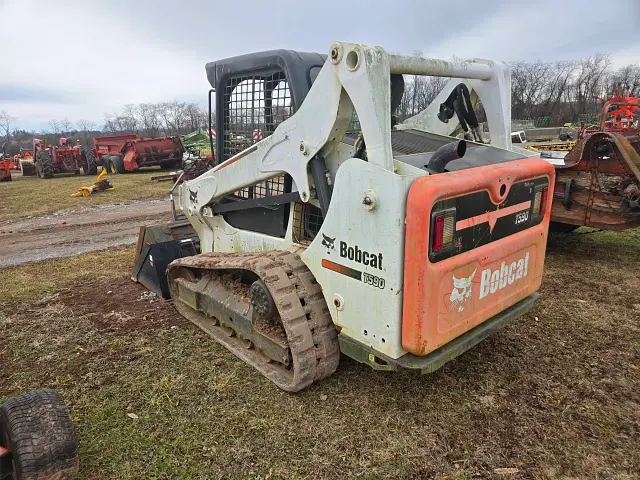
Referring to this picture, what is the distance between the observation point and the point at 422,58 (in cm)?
283

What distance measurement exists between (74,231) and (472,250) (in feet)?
27.4

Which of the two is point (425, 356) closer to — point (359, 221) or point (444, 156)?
point (359, 221)

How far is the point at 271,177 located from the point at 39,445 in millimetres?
2068

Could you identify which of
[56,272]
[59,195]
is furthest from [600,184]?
[59,195]

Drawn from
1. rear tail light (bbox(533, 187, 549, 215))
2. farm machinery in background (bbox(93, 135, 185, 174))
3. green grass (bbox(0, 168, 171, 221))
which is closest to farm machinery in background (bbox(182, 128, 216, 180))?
farm machinery in background (bbox(93, 135, 185, 174))

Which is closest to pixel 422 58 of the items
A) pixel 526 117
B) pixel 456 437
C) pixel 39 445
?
pixel 456 437

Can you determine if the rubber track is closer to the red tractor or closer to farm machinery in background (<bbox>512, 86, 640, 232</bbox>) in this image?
farm machinery in background (<bbox>512, 86, 640, 232</bbox>)

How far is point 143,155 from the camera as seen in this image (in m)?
20.0

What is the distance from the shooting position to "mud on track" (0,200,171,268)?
7.53 meters

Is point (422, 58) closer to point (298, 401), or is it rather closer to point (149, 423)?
point (298, 401)

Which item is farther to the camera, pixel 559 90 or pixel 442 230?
pixel 559 90

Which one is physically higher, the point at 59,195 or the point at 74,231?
the point at 59,195

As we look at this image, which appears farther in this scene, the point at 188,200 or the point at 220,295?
the point at 188,200

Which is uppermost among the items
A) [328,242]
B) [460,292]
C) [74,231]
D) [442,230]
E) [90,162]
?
[442,230]
